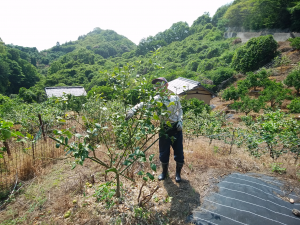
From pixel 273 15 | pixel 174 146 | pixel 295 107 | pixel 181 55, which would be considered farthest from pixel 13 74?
pixel 273 15

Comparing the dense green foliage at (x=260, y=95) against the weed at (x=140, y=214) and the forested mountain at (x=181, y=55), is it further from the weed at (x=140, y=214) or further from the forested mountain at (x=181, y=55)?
the weed at (x=140, y=214)

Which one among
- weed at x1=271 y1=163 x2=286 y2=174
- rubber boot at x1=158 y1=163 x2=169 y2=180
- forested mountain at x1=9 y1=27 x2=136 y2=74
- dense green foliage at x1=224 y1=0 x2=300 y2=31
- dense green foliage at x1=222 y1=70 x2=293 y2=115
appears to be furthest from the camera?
forested mountain at x1=9 y1=27 x2=136 y2=74

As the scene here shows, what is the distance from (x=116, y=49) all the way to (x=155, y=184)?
294 ft

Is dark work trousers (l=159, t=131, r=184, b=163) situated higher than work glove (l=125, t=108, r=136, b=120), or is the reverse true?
work glove (l=125, t=108, r=136, b=120)

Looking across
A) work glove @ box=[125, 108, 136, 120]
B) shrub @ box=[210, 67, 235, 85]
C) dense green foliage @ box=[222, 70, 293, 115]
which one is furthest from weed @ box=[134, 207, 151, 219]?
shrub @ box=[210, 67, 235, 85]

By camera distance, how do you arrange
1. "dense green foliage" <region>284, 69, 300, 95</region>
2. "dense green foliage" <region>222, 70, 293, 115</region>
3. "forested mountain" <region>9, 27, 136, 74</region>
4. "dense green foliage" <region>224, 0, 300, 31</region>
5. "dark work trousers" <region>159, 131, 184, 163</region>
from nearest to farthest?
"dark work trousers" <region>159, 131, 184, 163</region>, "dense green foliage" <region>222, 70, 293, 115</region>, "dense green foliage" <region>284, 69, 300, 95</region>, "dense green foliage" <region>224, 0, 300, 31</region>, "forested mountain" <region>9, 27, 136, 74</region>

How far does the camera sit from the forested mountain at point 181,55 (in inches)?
840

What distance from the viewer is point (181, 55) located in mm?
48469

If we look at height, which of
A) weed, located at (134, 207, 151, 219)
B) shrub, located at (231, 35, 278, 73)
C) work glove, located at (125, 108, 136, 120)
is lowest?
weed, located at (134, 207, 151, 219)

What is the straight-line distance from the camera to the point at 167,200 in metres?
2.31

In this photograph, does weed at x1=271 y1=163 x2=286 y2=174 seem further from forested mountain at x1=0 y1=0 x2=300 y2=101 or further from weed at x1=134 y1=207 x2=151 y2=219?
forested mountain at x1=0 y1=0 x2=300 y2=101

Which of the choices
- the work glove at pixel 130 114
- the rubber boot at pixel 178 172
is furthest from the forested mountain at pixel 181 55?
the rubber boot at pixel 178 172

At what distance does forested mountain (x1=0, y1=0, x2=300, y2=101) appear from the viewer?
21341mm

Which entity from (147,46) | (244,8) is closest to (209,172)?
(244,8)
